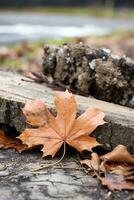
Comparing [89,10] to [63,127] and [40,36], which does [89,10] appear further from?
[63,127]

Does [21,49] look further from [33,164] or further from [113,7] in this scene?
[113,7]

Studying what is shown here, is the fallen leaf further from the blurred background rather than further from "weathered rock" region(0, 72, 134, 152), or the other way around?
the blurred background

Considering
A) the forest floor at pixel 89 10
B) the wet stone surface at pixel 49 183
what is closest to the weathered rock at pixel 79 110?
the wet stone surface at pixel 49 183

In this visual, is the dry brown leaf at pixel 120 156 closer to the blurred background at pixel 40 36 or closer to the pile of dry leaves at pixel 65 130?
the pile of dry leaves at pixel 65 130

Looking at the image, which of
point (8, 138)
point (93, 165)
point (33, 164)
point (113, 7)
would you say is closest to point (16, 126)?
point (8, 138)

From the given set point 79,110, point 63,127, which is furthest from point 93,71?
point 63,127

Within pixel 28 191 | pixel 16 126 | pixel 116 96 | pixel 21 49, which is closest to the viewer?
pixel 28 191

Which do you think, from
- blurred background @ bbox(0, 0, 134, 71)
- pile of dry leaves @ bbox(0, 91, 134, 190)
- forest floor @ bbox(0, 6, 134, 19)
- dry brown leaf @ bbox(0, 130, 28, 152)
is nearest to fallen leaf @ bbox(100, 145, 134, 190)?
pile of dry leaves @ bbox(0, 91, 134, 190)
